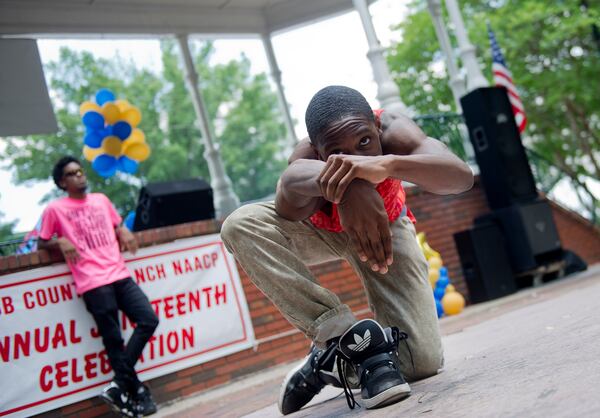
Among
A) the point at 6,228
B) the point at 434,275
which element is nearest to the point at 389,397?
the point at 434,275

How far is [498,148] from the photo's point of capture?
8.69 metres

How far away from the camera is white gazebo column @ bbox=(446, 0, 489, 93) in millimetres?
9742

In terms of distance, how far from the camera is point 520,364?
2318 mm

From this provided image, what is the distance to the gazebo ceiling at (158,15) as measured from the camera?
29.3 ft

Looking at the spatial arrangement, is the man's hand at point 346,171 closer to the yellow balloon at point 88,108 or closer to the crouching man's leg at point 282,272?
the crouching man's leg at point 282,272

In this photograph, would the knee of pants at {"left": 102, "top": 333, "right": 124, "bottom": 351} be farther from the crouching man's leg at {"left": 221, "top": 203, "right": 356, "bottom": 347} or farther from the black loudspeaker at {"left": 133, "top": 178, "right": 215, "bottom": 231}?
the crouching man's leg at {"left": 221, "top": 203, "right": 356, "bottom": 347}

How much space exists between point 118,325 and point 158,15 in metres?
6.36

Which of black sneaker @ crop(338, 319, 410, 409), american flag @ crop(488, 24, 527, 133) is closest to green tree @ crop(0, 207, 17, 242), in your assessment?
american flag @ crop(488, 24, 527, 133)

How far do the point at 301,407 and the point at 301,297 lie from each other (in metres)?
0.61

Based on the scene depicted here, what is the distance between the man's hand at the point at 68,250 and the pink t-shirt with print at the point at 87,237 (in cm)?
4

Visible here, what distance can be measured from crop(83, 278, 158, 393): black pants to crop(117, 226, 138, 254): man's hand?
0.40 m

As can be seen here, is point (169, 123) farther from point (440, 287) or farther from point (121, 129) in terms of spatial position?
point (440, 287)

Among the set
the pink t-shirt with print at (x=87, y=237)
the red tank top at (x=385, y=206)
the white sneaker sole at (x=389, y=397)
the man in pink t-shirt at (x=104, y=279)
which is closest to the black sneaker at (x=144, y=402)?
the man in pink t-shirt at (x=104, y=279)

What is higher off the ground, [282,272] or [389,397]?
[282,272]
